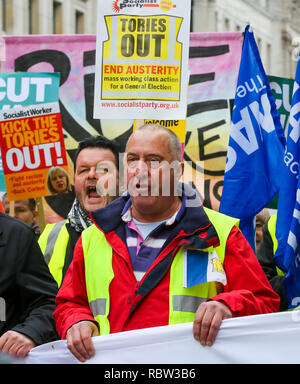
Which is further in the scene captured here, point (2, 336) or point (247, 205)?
point (247, 205)

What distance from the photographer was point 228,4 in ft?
130

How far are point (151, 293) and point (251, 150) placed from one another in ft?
6.47

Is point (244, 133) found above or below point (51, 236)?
above

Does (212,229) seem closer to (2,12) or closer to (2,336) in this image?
(2,336)

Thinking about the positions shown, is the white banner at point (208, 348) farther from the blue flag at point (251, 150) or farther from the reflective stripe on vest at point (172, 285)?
the blue flag at point (251, 150)

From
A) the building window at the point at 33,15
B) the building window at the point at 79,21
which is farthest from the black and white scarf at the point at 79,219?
the building window at the point at 79,21

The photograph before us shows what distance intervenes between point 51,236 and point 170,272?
1.80 metres

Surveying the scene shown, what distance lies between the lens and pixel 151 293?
9.82ft

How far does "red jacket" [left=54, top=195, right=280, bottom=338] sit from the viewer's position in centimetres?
295

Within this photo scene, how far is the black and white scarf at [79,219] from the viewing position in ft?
15.4

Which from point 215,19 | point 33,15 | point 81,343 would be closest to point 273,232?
point 81,343

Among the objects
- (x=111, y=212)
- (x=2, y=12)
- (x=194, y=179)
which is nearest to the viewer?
(x=111, y=212)
